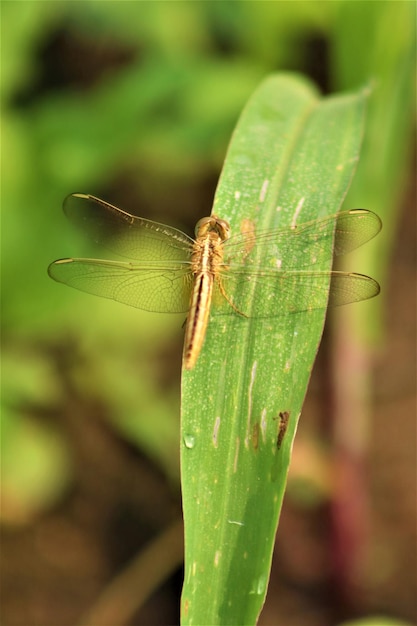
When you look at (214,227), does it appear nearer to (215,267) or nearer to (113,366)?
(215,267)

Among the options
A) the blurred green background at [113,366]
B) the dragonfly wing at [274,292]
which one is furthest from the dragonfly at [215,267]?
the blurred green background at [113,366]

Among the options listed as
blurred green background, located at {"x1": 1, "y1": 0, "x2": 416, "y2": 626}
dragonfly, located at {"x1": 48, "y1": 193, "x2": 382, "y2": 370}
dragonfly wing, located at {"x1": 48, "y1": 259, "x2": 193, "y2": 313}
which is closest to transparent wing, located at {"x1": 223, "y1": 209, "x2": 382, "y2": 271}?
dragonfly, located at {"x1": 48, "y1": 193, "x2": 382, "y2": 370}

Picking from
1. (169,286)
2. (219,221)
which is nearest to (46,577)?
(169,286)

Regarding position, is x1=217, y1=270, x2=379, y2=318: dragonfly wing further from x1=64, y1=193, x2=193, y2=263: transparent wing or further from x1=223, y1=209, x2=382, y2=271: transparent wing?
x1=64, y1=193, x2=193, y2=263: transparent wing

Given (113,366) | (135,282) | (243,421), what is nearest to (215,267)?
(135,282)

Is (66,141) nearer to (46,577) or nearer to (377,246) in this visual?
(377,246)

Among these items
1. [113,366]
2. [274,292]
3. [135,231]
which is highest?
[135,231]
